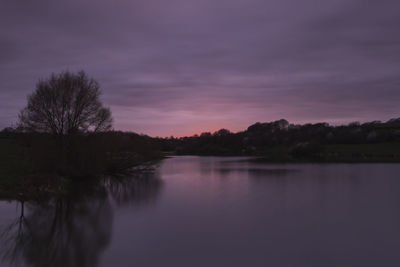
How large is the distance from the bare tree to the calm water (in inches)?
212

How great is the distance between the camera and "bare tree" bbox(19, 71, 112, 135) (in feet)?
54.8

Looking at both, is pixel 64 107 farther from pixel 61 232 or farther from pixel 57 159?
pixel 61 232

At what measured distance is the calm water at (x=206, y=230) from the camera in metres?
6.26

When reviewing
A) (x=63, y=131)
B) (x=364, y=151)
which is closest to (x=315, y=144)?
(x=364, y=151)

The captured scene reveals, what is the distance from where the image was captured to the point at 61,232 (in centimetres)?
810

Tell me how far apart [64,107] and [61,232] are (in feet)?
35.7

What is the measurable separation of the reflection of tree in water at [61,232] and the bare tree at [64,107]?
577 centimetres

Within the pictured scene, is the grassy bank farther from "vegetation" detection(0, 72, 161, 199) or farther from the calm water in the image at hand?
the calm water

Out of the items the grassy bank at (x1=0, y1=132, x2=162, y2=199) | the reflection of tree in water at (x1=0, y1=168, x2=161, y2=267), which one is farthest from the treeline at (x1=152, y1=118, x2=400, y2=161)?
the reflection of tree in water at (x1=0, y1=168, x2=161, y2=267)

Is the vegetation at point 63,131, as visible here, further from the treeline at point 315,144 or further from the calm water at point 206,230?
the treeline at point 315,144

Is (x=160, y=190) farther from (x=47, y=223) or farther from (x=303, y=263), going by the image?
(x=303, y=263)

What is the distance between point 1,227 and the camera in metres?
8.20

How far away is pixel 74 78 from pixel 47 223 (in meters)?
10.7

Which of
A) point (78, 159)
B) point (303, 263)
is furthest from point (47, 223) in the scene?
point (78, 159)
